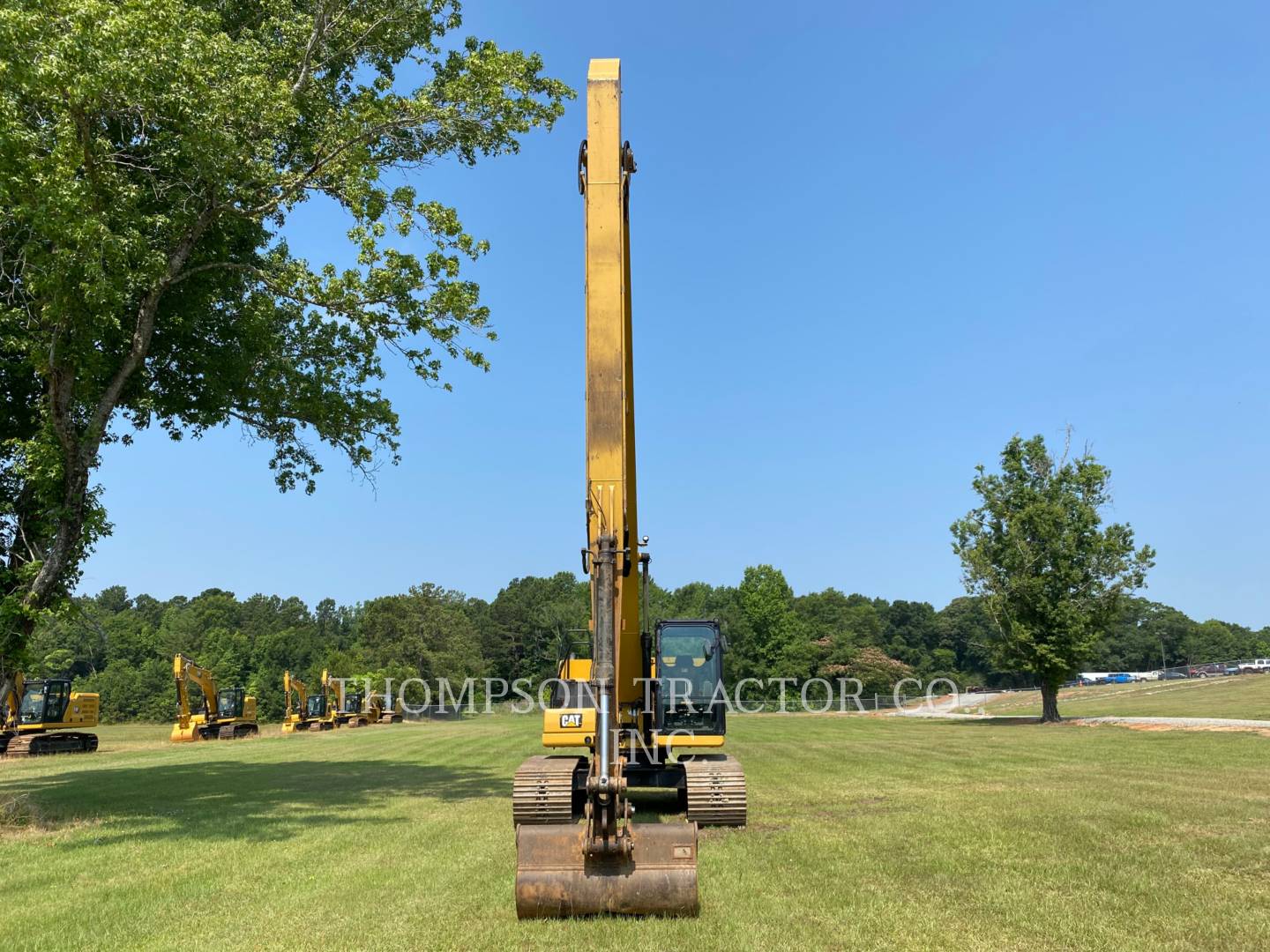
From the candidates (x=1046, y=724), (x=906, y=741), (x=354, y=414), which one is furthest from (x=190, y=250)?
(x=1046, y=724)

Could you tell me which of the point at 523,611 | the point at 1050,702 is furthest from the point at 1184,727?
the point at 523,611

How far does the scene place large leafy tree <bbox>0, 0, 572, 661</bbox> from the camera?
12.4 m

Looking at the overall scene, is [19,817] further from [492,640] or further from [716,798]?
[492,640]

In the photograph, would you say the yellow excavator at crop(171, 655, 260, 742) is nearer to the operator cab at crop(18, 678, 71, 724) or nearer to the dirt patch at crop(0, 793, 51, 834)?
the operator cab at crop(18, 678, 71, 724)

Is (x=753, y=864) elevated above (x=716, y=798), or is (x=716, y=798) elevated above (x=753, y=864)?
(x=716, y=798)

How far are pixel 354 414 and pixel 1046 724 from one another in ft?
101

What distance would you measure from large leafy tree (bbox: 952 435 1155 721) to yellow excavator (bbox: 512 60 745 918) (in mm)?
28901

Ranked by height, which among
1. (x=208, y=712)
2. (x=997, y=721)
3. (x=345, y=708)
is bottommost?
(x=345, y=708)

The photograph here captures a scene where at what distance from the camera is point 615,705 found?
742 cm

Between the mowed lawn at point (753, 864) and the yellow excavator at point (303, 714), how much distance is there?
104 feet

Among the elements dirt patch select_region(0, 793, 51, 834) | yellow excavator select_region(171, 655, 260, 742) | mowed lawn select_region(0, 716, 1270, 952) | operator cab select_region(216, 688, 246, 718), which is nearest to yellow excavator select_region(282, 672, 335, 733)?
yellow excavator select_region(171, 655, 260, 742)

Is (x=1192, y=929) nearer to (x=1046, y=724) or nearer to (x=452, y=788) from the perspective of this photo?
(x=452, y=788)

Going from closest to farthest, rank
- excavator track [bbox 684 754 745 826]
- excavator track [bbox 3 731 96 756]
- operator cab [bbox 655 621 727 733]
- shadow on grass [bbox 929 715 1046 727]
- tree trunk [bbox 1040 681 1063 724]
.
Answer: excavator track [bbox 684 754 745 826], operator cab [bbox 655 621 727 733], excavator track [bbox 3 731 96 756], tree trunk [bbox 1040 681 1063 724], shadow on grass [bbox 929 715 1046 727]

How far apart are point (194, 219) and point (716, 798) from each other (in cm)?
1185
